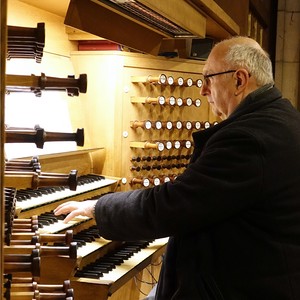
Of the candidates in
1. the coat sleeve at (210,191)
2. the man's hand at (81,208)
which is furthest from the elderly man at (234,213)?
the man's hand at (81,208)

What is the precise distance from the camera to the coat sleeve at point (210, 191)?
1704mm

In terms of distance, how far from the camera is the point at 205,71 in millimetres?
2129

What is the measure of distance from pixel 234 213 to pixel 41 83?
71 centimetres

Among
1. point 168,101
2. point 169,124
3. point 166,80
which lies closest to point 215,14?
point 166,80

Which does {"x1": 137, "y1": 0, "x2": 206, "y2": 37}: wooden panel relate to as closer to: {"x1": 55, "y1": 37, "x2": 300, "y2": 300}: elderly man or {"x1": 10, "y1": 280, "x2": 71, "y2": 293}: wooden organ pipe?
{"x1": 55, "y1": 37, "x2": 300, "y2": 300}: elderly man

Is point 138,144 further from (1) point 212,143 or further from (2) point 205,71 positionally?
(1) point 212,143

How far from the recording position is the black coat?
171 cm

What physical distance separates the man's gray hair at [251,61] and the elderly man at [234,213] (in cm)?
10

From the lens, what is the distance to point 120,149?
12.1ft

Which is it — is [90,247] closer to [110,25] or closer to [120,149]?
[120,149]

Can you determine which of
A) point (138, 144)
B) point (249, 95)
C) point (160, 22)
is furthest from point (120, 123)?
point (249, 95)

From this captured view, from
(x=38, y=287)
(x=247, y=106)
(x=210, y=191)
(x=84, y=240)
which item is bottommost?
(x=84, y=240)

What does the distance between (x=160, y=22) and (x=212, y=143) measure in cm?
173

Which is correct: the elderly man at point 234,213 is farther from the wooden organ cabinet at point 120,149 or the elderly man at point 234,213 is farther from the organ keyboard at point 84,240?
the wooden organ cabinet at point 120,149
